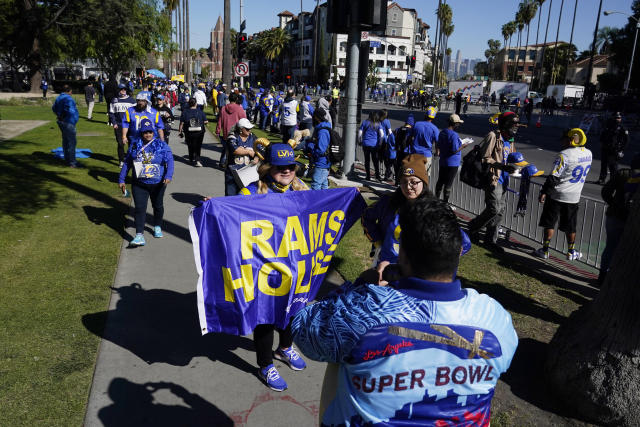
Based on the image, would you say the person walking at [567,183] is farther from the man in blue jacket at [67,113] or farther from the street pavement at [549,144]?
the man in blue jacket at [67,113]

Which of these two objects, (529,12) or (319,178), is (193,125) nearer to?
(319,178)

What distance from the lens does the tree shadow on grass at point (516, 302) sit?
18.2 feet

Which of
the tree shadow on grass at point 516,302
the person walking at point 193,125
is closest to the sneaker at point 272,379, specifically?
the tree shadow on grass at point 516,302

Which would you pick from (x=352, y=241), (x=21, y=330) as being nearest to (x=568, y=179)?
(x=352, y=241)

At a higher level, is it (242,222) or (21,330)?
(242,222)

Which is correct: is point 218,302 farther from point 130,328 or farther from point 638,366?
point 638,366

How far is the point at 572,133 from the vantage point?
22.2 ft

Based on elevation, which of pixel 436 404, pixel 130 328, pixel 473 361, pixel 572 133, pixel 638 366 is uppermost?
pixel 572 133

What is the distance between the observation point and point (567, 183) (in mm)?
6852

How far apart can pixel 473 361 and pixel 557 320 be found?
4356 millimetres

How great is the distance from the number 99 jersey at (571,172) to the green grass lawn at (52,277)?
6.06 m

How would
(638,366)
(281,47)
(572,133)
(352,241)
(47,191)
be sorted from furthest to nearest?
(281,47) < (47,191) < (352,241) < (572,133) < (638,366)

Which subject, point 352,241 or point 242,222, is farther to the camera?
point 352,241

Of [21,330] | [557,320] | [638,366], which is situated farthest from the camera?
[557,320]
